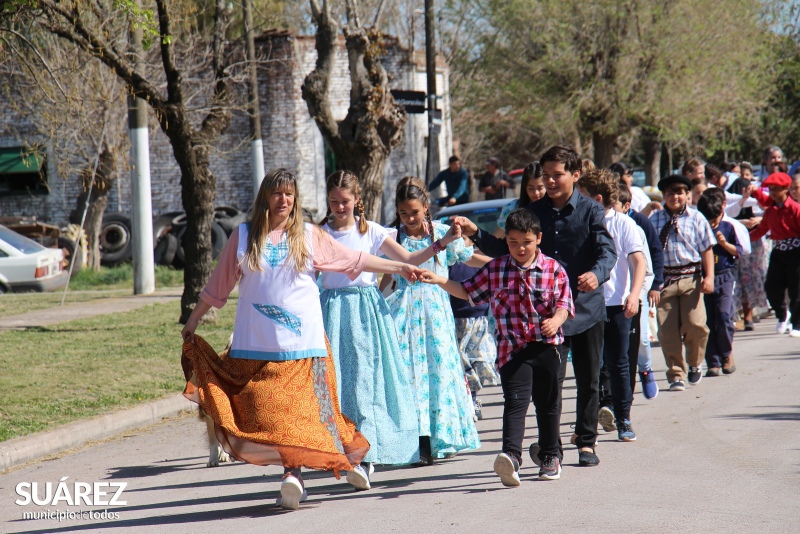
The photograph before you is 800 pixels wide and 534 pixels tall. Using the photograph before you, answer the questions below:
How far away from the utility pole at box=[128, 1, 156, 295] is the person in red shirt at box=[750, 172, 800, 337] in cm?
970

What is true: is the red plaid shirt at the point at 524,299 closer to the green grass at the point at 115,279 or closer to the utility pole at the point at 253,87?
the utility pole at the point at 253,87

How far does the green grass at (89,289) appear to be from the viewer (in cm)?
1808

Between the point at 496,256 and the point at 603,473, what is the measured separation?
1485 mm

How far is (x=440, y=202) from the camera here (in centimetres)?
2200

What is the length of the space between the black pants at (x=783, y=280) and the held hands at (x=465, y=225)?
726cm

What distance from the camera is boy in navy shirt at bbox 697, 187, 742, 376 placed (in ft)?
35.4

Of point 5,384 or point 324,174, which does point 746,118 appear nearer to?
point 324,174

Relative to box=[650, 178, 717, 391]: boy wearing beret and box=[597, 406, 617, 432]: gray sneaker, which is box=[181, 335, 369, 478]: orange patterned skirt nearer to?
box=[597, 406, 617, 432]: gray sneaker

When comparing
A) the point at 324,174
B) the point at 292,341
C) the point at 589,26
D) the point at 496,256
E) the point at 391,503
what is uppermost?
the point at 589,26

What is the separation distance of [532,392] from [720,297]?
4930 millimetres

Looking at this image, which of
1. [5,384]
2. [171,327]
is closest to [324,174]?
[171,327]

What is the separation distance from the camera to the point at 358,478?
6.44 m

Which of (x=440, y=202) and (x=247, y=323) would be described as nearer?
(x=247, y=323)

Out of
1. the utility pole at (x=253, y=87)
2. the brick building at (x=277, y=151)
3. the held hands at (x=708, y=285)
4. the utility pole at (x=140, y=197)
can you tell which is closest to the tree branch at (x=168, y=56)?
the utility pole at (x=253, y=87)
